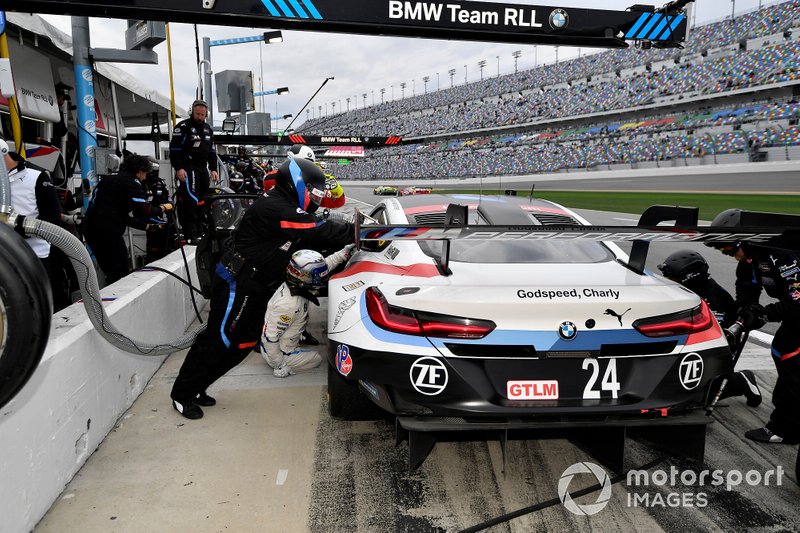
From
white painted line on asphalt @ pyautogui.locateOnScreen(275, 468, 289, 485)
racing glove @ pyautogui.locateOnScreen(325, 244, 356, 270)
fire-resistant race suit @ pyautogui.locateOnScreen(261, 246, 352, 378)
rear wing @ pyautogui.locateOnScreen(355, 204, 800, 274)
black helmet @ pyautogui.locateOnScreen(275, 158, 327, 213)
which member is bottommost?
white painted line on asphalt @ pyautogui.locateOnScreen(275, 468, 289, 485)

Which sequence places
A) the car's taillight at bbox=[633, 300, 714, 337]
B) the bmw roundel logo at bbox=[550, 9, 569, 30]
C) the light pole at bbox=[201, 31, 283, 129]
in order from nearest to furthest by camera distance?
the car's taillight at bbox=[633, 300, 714, 337] < the bmw roundel logo at bbox=[550, 9, 569, 30] < the light pole at bbox=[201, 31, 283, 129]

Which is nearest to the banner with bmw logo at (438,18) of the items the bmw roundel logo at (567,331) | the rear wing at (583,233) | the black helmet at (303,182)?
the black helmet at (303,182)

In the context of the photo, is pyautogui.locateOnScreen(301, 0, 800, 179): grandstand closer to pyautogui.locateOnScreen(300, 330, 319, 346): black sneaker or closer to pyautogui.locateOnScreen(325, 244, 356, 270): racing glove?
pyautogui.locateOnScreen(300, 330, 319, 346): black sneaker

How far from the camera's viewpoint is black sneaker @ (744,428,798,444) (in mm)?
3307

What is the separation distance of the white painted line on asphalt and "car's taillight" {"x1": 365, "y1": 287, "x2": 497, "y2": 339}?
98cm

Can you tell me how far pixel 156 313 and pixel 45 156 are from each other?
3481 mm

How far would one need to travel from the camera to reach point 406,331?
2.54m

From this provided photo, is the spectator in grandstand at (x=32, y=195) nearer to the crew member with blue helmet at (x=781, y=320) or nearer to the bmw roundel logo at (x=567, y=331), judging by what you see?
the bmw roundel logo at (x=567, y=331)

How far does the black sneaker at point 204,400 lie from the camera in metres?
3.85

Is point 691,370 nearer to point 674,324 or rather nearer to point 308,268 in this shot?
point 674,324

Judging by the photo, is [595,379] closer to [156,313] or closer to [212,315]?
[212,315]

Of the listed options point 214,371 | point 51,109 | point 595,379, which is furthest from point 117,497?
point 51,109

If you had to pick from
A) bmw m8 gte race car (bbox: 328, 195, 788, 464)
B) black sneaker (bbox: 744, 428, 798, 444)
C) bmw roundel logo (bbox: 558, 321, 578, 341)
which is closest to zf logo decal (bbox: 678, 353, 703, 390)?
bmw m8 gte race car (bbox: 328, 195, 788, 464)

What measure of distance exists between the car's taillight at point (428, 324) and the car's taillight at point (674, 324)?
0.69m
